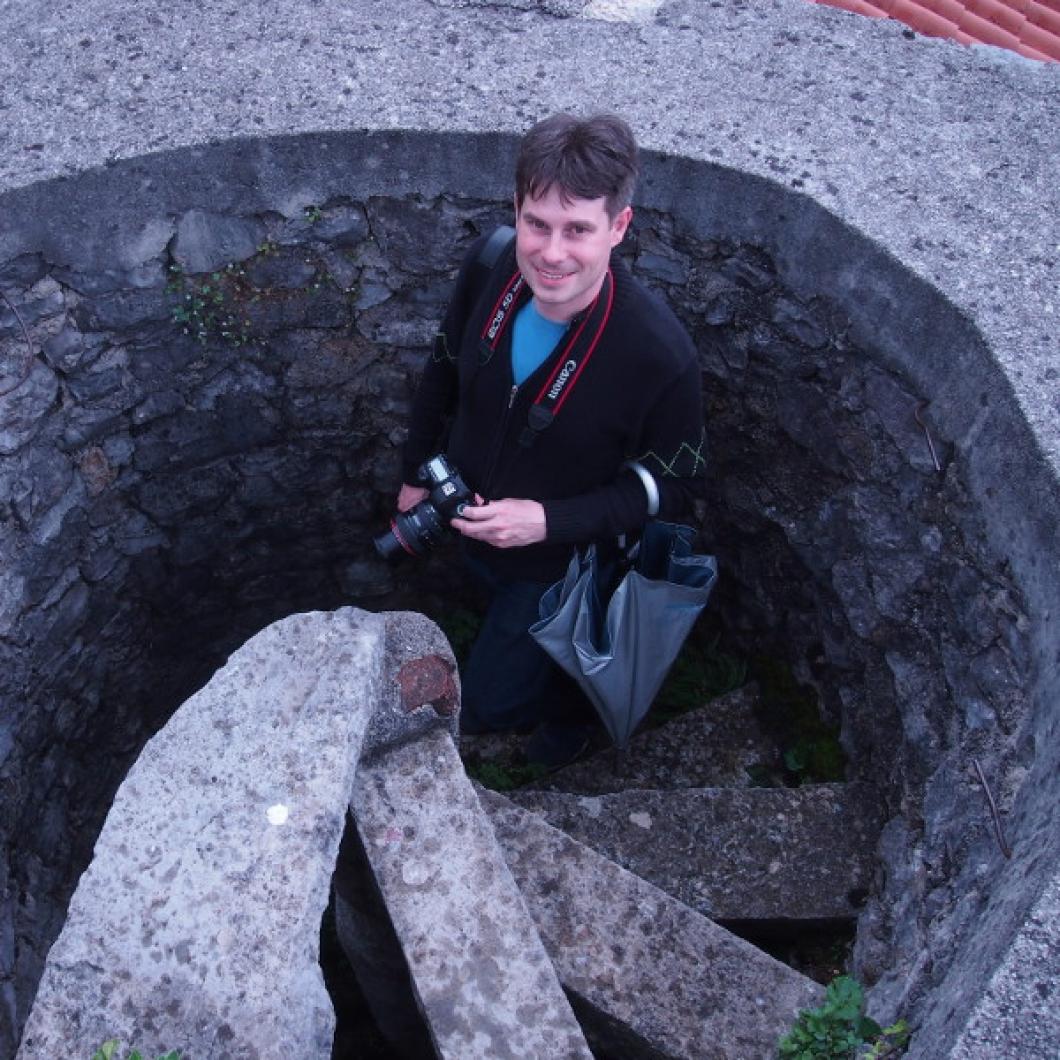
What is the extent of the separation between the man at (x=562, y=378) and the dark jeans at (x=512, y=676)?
64 mm

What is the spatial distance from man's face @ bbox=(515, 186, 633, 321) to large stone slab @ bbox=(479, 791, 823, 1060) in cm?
123

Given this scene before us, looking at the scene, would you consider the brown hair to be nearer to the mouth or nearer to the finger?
the mouth

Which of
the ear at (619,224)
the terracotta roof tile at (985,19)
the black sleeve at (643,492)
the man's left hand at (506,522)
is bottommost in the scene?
the man's left hand at (506,522)

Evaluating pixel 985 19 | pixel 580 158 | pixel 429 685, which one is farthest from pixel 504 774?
pixel 985 19

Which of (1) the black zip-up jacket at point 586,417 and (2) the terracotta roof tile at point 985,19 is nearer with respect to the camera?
(1) the black zip-up jacket at point 586,417

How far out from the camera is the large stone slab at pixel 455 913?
2.06 m

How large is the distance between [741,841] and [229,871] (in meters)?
1.46

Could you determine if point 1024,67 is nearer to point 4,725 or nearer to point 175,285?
point 175,285

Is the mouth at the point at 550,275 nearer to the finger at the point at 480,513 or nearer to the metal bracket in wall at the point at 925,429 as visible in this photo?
the finger at the point at 480,513

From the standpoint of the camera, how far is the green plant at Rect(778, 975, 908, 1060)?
2.11 metres

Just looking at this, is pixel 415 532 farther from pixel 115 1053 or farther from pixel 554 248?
pixel 115 1053

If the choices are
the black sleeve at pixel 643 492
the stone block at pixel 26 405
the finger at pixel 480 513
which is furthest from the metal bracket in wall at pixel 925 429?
the stone block at pixel 26 405

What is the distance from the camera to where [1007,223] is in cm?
268

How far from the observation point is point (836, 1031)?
7.06 ft
